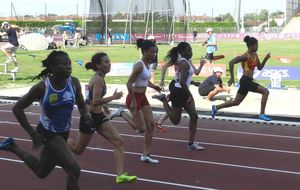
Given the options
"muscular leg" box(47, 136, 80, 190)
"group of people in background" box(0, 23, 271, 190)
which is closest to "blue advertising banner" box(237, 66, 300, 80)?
"group of people in background" box(0, 23, 271, 190)

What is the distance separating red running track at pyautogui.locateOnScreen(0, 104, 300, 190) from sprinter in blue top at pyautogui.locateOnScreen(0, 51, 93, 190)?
1382 millimetres

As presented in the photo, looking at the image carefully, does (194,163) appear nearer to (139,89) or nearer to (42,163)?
(139,89)

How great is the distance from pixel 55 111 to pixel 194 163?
313cm

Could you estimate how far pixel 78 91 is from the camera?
5.61 meters

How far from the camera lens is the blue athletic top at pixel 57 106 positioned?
5289 mm

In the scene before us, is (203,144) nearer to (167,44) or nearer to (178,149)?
(178,149)

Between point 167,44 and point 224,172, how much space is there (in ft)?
138

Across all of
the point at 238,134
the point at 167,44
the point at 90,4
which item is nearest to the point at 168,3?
the point at 167,44

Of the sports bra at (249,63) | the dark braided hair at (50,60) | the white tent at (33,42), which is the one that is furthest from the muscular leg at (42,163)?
the white tent at (33,42)

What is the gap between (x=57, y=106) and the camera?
5.34m

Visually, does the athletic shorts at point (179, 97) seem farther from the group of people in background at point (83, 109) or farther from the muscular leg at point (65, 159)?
the muscular leg at point (65, 159)

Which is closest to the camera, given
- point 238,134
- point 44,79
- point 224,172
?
point 44,79

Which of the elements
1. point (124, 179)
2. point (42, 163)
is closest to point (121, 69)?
point (124, 179)

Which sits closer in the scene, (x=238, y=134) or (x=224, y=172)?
(x=224, y=172)
